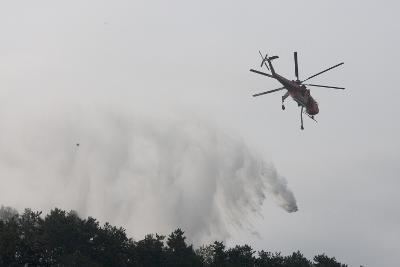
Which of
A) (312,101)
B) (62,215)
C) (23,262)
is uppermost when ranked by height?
(312,101)

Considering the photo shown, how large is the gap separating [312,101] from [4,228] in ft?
112

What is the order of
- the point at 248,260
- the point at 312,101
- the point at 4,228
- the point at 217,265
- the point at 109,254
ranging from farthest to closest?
the point at 248,260
the point at 217,265
the point at 109,254
the point at 312,101
the point at 4,228

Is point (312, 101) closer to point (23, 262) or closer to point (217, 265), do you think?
point (217, 265)

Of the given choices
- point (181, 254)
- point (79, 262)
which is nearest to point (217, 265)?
point (181, 254)

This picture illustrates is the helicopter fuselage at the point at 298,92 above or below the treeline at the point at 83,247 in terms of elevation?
above

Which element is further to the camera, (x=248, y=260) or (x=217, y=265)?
(x=248, y=260)

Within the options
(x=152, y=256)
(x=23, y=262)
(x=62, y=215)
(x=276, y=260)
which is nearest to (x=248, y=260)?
(x=276, y=260)

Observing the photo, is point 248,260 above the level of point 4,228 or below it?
above

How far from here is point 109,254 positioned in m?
65.2

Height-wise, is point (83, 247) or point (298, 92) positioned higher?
point (298, 92)

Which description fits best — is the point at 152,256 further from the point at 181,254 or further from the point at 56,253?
the point at 56,253

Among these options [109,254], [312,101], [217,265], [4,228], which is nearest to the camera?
[4,228]

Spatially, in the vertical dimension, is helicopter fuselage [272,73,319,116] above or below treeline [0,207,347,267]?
above

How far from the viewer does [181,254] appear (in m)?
71.3
